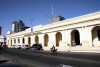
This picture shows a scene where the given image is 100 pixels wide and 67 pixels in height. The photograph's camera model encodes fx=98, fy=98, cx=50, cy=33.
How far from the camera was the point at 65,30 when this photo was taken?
28.6 m

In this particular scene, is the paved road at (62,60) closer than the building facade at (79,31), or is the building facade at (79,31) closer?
the paved road at (62,60)

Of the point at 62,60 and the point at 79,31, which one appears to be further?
the point at 79,31

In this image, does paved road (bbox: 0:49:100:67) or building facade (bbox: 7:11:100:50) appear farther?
building facade (bbox: 7:11:100:50)

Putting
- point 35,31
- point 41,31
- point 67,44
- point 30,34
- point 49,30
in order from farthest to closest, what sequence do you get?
point 30,34, point 35,31, point 41,31, point 49,30, point 67,44

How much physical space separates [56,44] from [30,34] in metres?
14.2

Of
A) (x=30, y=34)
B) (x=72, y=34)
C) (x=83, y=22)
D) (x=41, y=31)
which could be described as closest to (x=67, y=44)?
(x=72, y=34)

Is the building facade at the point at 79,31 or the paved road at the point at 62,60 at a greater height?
the building facade at the point at 79,31

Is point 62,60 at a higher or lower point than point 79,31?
lower

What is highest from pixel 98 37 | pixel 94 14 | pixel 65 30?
pixel 94 14

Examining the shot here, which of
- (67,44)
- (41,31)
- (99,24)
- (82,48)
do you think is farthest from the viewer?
(41,31)

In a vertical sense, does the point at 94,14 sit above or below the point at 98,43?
above

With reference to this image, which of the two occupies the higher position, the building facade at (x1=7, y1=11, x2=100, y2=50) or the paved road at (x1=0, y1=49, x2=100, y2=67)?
the building facade at (x1=7, y1=11, x2=100, y2=50)

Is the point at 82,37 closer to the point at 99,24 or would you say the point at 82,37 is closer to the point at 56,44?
the point at 99,24

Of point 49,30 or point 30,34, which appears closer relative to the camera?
point 49,30
